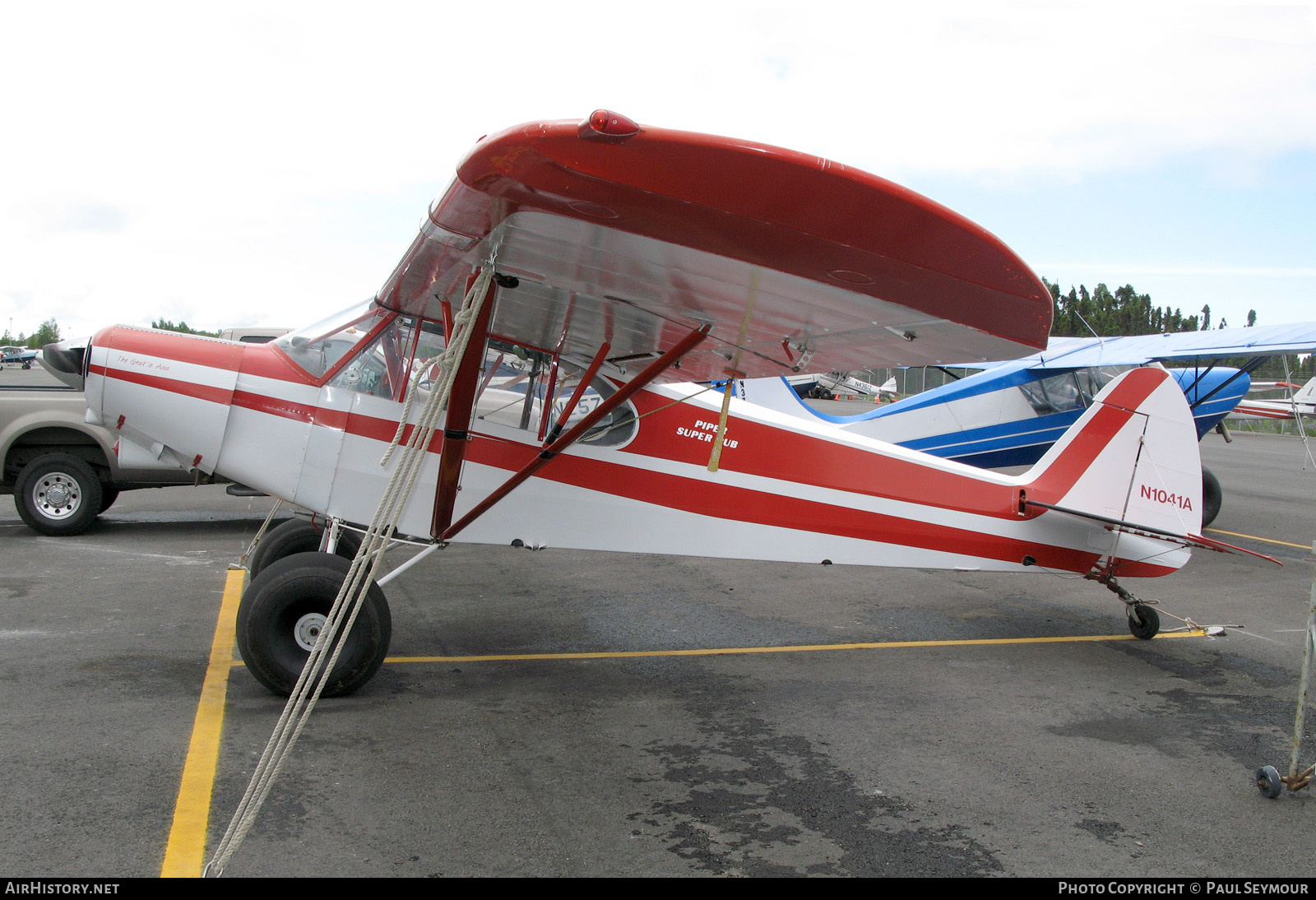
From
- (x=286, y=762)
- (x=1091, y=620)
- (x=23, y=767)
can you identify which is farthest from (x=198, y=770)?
(x=1091, y=620)

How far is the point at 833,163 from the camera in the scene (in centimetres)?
245

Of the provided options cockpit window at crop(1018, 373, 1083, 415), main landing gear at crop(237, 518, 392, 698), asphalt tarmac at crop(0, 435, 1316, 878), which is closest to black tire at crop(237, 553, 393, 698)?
main landing gear at crop(237, 518, 392, 698)

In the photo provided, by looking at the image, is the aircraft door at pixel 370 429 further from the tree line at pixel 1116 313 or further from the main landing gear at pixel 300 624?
the tree line at pixel 1116 313

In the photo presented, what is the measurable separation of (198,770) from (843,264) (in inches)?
130

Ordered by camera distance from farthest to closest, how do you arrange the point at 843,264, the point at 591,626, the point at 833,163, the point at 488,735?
the point at 591,626 → the point at 488,735 → the point at 843,264 → the point at 833,163

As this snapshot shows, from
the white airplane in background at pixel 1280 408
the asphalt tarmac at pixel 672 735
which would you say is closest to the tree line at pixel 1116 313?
the white airplane in background at pixel 1280 408

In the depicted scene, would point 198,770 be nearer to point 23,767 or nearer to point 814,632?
point 23,767

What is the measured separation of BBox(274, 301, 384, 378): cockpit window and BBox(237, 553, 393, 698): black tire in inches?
46.7

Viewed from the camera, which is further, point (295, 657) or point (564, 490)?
point (564, 490)

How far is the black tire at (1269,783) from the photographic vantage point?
3.88 meters

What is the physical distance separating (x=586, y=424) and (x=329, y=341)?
5.76ft

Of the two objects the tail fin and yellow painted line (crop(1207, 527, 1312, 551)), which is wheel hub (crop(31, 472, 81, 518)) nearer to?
the tail fin

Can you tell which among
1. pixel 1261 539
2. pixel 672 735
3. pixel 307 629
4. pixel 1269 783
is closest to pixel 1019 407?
pixel 1261 539

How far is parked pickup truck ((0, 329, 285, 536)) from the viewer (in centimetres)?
871
